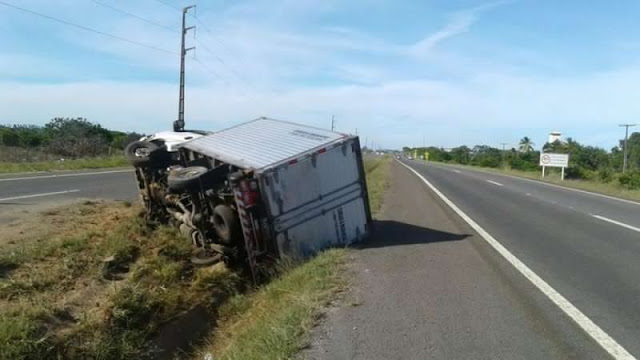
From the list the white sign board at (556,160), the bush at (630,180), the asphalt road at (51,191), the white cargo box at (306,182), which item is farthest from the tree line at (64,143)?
the white sign board at (556,160)

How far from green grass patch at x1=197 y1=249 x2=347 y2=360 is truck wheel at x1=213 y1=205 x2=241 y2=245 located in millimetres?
865

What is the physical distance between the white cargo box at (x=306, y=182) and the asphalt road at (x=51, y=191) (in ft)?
15.6

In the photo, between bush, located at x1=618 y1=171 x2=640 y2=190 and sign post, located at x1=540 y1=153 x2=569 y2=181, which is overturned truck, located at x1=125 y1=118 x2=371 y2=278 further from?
sign post, located at x1=540 y1=153 x2=569 y2=181

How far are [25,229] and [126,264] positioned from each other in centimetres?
215

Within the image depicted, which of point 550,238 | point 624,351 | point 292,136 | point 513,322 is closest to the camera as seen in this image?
point 624,351

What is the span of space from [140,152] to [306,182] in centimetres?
477

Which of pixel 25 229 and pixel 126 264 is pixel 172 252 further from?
pixel 25 229

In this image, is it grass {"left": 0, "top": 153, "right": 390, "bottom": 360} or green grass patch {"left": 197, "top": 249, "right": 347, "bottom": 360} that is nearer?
green grass patch {"left": 197, "top": 249, "right": 347, "bottom": 360}

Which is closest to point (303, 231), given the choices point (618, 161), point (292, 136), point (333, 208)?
point (333, 208)

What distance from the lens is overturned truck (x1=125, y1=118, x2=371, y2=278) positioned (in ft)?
26.5

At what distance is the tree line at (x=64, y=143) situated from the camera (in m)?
33.4

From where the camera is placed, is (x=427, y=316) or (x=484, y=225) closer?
(x=427, y=316)

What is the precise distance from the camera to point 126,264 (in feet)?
30.1

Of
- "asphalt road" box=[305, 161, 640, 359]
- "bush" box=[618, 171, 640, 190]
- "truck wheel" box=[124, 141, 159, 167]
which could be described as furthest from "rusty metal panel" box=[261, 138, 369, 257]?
"bush" box=[618, 171, 640, 190]
